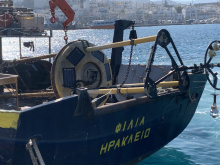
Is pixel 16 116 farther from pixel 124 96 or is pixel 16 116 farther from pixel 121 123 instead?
pixel 124 96

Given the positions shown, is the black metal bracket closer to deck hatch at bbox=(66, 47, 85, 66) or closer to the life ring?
the life ring

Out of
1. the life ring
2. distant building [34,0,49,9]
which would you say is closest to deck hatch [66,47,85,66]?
the life ring

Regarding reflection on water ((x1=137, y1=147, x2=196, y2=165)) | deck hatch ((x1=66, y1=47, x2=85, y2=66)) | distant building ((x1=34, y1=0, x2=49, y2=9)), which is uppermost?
distant building ((x1=34, y1=0, x2=49, y2=9))

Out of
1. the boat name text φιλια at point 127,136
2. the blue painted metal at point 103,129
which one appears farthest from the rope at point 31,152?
the boat name text φιλια at point 127,136

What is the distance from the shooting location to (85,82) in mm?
10164

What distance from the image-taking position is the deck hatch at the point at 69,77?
9.77 meters

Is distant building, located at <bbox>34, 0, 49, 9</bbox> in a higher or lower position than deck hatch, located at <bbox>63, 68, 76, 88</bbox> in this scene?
higher

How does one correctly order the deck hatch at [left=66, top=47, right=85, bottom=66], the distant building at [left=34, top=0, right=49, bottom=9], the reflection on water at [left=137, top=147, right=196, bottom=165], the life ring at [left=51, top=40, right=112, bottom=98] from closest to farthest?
the life ring at [left=51, top=40, right=112, bottom=98], the deck hatch at [left=66, top=47, right=85, bottom=66], the reflection on water at [left=137, top=147, right=196, bottom=165], the distant building at [left=34, top=0, right=49, bottom=9]

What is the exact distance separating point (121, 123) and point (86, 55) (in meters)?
2.51

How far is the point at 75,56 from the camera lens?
1003 cm

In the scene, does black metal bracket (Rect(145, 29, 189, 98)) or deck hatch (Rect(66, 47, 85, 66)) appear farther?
deck hatch (Rect(66, 47, 85, 66))

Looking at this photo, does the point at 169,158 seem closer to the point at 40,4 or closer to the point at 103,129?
the point at 103,129

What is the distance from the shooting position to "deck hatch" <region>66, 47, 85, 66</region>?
32.6 feet

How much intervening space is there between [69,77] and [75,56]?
0.56m
